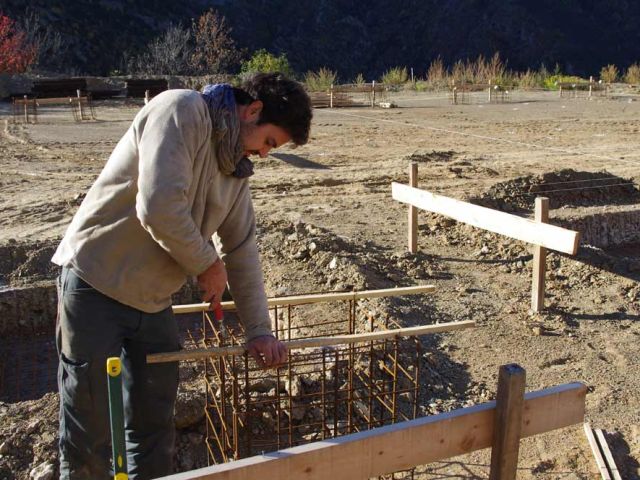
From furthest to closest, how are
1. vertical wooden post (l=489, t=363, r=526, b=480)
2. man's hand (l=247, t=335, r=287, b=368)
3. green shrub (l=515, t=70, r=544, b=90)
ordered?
1. green shrub (l=515, t=70, r=544, b=90)
2. man's hand (l=247, t=335, r=287, b=368)
3. vertical wooden post (l=489, t=363, r=526, b=480)

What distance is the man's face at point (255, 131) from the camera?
2.34m

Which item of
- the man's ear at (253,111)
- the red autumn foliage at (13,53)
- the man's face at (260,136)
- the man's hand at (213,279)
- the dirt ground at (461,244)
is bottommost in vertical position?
the dirt ground at (461,244)

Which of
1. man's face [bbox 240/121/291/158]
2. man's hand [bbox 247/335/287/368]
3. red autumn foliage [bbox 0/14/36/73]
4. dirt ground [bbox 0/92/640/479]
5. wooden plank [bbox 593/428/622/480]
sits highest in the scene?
red autumn foliage [bbox 0/14/36/73]

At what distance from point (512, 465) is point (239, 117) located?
1.46m

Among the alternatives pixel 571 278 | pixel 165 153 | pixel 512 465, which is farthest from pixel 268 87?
pixel 571 278

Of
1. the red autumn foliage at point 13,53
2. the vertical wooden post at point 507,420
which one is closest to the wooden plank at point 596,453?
the vertical wooden post at point 507,420

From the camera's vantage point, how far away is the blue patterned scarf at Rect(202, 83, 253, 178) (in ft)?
7.41

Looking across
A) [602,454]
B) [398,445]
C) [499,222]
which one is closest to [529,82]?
[499,222]

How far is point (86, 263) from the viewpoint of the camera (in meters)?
2.32

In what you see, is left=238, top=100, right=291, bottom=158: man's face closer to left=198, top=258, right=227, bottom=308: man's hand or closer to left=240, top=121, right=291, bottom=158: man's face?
left=240, top=121, right=291, bottom=158: man's face

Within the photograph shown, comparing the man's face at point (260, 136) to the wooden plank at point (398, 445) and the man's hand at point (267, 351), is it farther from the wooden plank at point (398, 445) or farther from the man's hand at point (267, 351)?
the wooden plank at point (398, 445)

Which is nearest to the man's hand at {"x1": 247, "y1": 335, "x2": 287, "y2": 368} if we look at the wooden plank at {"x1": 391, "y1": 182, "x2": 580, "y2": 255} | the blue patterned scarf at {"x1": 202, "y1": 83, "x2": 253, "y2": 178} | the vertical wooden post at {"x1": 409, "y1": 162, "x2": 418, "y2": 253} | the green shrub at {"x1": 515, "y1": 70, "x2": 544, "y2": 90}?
the blue patterned scarf at {"x1": 202, "y1": 83, "x2": 253, "y2": 178}

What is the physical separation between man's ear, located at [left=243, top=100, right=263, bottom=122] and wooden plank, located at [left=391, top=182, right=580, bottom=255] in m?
3.22

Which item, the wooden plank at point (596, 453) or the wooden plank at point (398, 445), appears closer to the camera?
the wooden plank at point (398, 445)
